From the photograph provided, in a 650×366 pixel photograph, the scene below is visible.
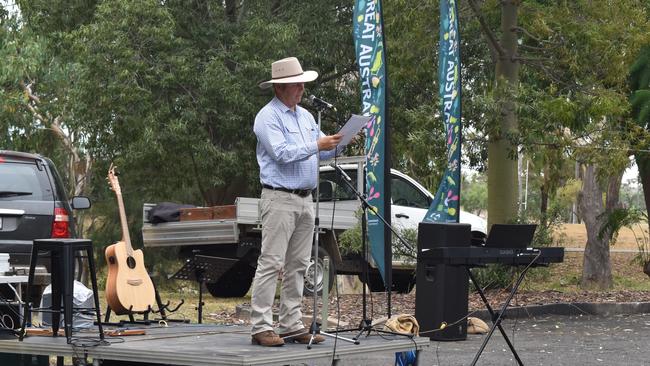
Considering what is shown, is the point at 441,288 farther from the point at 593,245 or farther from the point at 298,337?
the point at 593,245

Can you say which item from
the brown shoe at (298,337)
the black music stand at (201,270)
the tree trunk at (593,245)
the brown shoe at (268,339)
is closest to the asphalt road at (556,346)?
the black music stand at (201,270)

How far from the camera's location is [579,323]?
15266 mm

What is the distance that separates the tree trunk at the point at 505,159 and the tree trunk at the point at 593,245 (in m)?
2.04

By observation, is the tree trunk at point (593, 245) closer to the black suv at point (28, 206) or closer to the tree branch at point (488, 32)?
the tree branch at point (488, 32)

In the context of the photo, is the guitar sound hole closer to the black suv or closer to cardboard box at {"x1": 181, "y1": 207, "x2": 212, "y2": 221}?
the black suv

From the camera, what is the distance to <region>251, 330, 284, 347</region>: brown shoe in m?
7.90

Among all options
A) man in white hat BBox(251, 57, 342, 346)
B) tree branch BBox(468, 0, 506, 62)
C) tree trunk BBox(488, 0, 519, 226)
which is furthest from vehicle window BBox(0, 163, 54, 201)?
tree branch BBox(468, 0, 506, 62)

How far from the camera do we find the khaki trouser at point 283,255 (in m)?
8.11

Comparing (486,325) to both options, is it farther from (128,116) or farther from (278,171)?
(128,116)

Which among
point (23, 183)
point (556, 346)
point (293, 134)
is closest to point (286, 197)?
point (293, 134)

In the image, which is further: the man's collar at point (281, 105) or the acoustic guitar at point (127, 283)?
the acoustic guitar at point (127, 283)

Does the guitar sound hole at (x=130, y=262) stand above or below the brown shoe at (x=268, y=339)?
above

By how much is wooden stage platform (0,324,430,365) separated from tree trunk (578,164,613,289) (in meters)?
12.6

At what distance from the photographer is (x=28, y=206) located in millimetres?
11383
